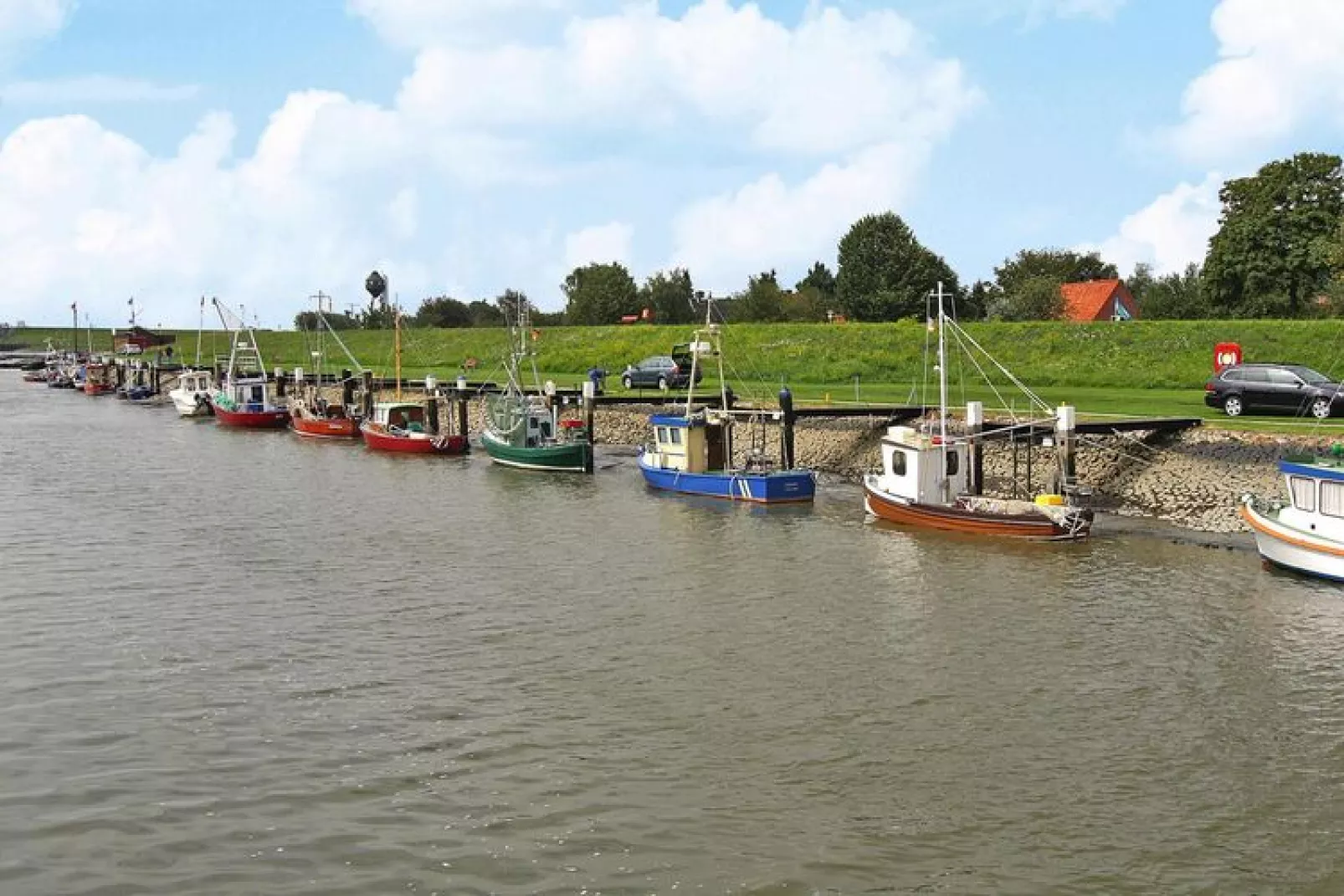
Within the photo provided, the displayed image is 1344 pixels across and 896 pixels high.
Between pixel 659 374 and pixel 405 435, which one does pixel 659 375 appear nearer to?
pixel 659 374

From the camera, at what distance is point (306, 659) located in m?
24.9

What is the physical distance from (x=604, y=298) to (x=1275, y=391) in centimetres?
10877

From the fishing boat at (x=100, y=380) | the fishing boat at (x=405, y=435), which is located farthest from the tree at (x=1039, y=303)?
the fishing boat at (x=100, y=380)

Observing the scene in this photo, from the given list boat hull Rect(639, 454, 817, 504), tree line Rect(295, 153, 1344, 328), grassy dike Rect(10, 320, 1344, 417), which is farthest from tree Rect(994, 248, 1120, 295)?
boat hull Rect(639, 454, 817, 504)

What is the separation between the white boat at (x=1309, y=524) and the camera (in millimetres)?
30922

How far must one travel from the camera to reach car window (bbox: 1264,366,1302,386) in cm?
4569

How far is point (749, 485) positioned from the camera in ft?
152

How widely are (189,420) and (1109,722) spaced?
279 feet

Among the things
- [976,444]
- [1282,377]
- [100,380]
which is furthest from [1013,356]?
[100,380]

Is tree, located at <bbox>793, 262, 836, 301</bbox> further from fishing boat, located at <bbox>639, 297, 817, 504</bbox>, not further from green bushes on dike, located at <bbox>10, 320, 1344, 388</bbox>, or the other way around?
fishing boat, located at <bbox>639, 297, 817, 504</bbox>

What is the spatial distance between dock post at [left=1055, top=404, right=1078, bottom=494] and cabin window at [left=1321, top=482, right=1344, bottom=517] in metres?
9.22

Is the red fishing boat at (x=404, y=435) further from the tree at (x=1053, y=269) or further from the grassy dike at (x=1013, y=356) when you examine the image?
the tree at (x=1053, y=269)

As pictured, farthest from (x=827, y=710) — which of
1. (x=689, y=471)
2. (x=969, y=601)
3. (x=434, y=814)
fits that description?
(x=689, y=471)

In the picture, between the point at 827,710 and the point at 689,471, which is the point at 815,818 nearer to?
the point at 827,710
